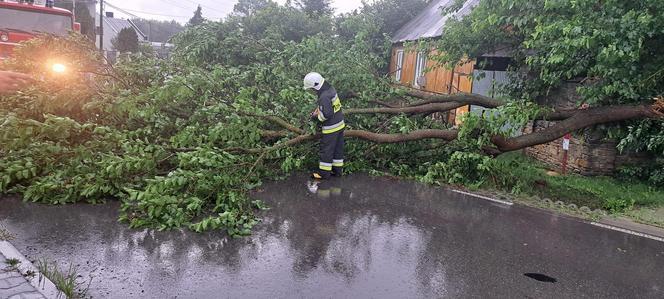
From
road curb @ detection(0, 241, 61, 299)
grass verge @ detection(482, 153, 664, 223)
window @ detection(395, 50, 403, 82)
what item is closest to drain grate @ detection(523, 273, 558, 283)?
grass verge @ detection(482, 153, 664, 223)

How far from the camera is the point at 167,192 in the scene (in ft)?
18.8

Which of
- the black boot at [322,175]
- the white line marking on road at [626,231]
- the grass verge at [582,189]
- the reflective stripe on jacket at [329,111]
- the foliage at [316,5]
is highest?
the foliage at [316,5]

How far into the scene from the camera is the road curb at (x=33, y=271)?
3.61 meters

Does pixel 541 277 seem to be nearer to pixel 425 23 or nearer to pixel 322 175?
pixel 322 175

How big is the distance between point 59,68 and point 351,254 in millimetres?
5332

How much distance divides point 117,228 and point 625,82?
21.7 ft

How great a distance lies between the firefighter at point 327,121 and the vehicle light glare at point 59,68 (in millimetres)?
3467

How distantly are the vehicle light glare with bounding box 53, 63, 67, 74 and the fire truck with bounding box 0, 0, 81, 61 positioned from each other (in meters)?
3.60

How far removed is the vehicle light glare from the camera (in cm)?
757

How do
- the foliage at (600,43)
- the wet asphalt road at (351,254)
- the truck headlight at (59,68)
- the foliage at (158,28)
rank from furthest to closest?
the foliage at (158,28)
the truck headlight at (59,68)
the foliage at (600,43)
the wet asphalt road at (351,254)

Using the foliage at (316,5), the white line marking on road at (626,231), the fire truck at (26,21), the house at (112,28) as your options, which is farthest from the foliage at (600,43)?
the house at (112,28)

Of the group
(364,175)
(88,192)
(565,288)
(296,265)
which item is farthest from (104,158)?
(565,288)

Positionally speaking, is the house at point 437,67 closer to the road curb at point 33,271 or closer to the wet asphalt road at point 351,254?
the wet asphalt road at point 351,254

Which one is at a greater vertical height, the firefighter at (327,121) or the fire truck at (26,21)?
the fire truck at (26,21)
